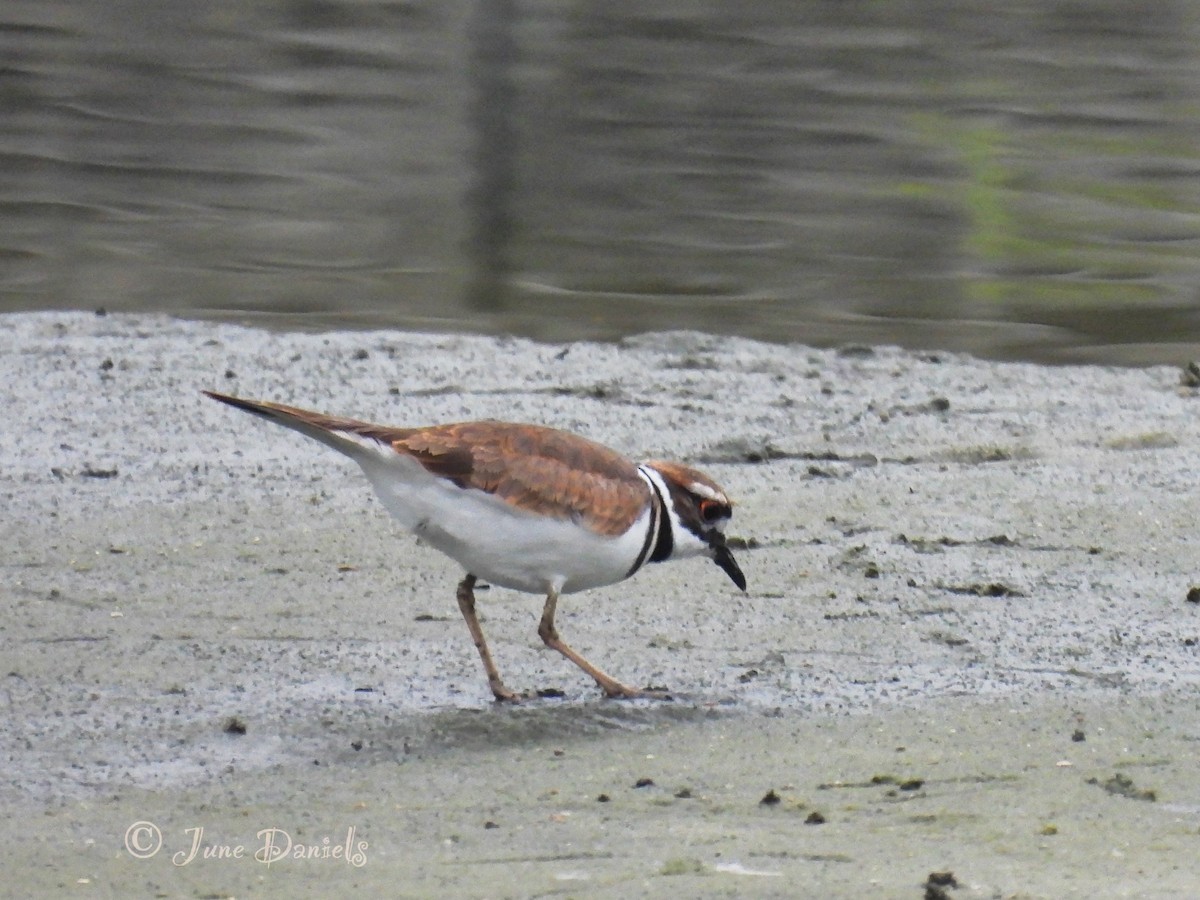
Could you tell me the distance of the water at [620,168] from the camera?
40.5ft

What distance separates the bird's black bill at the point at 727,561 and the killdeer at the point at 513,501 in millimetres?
274

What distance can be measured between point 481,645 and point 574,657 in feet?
0.88

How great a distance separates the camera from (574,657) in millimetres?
5551

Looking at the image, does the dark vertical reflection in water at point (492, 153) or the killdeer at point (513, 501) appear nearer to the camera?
the killdeer at point (513, 501)

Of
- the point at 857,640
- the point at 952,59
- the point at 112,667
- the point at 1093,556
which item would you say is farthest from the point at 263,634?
the point at 952,59

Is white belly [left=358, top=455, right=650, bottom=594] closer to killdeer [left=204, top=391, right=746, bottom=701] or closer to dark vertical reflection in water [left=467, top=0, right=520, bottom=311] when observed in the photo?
killdeer [left=204, top=391, right=746, bottom=701]

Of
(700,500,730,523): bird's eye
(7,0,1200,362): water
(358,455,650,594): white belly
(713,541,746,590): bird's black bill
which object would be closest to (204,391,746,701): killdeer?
(358,455,650,594): white belly

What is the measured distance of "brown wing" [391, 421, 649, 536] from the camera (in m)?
5.36

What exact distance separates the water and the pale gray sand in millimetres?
2362

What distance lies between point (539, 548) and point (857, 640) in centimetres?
125

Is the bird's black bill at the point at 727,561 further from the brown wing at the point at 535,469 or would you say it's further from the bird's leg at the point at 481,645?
the bird's leg at the point at 481,645

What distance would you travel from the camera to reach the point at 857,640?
6.14 m

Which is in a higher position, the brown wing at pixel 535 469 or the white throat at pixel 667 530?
the brown wing at pixel 535 469

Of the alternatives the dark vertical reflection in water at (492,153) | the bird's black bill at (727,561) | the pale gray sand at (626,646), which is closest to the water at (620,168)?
the dark vertical reflection in water at (492,153)
